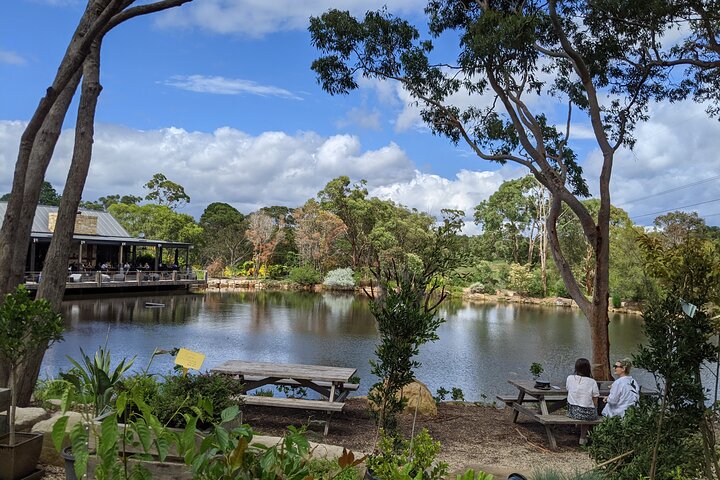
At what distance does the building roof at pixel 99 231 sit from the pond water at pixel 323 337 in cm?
431

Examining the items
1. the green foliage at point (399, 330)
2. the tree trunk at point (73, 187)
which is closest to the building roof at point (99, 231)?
the tree trunk at point (73, 187)

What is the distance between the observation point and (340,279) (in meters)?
32.6

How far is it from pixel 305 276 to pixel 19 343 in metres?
29.5

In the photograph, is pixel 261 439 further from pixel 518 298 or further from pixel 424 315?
pixel 518 298

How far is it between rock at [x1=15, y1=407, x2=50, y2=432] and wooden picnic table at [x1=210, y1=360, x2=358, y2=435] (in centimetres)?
167

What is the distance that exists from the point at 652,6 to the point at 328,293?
81.9 ft

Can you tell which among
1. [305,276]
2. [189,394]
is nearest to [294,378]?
[189,394]

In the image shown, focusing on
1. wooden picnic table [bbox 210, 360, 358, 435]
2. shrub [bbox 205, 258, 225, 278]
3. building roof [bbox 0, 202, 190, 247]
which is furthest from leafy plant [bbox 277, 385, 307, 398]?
shrub [bbox 205, 258, 225, 278]

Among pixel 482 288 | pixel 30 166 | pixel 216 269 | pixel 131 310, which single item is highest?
pixel 30 166

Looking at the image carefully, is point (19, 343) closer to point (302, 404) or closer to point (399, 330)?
point (399, 330)

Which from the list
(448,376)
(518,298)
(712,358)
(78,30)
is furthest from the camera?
(518,298)

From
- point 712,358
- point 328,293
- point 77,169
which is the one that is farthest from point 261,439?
point 328,293

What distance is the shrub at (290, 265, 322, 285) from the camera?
3269 centimetres

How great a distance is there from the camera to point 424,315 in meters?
3.52
